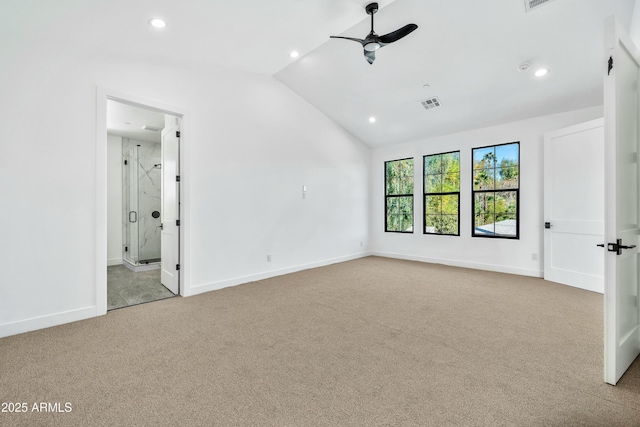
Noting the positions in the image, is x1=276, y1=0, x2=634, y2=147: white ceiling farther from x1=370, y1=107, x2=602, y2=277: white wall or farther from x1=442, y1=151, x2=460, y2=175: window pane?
x1=442, y1=151, x2=460, y2=175: window pane

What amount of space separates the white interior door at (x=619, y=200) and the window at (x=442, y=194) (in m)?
3.70

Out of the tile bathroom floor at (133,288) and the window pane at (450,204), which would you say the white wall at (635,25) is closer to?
the window pane at (450,204)

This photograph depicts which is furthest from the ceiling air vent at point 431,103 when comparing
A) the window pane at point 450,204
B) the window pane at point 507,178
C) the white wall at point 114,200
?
the white wall at point 114,200

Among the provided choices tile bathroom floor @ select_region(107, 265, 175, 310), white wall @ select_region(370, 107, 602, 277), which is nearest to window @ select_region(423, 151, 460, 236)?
white wall @ select_region(370, 107, 602, 277)

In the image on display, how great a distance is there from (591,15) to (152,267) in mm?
7208

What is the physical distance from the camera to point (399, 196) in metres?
6.70

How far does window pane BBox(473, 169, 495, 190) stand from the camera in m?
5.37

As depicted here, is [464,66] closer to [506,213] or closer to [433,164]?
[433,164]

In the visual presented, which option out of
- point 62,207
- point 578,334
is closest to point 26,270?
point 62,207

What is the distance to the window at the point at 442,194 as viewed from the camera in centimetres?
582

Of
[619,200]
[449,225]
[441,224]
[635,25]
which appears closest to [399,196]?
[441,224]

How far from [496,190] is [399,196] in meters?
1.95

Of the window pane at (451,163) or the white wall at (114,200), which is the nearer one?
the window pane at (451,163)

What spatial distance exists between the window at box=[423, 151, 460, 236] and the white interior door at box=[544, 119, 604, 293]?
4.78ft
